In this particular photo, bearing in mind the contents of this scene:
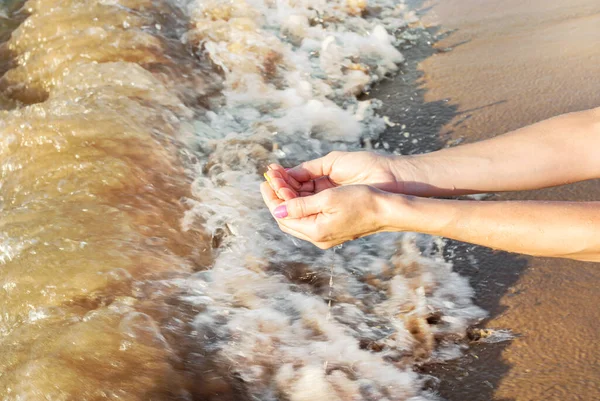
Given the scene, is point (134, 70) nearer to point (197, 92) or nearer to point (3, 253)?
point (197, 92)

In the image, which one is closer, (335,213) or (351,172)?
(335,213)

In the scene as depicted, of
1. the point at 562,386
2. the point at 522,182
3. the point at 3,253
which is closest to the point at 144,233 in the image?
the point at 3,253

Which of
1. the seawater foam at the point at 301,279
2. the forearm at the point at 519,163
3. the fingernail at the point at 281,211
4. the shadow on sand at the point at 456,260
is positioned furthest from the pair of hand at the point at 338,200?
the shadow on sand at the point at 456,260

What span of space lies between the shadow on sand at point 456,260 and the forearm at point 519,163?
0.38 m

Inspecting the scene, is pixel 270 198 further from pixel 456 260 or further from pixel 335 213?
pixel 456 260

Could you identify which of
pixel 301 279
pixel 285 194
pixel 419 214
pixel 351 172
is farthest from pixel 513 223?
pixel 301 279

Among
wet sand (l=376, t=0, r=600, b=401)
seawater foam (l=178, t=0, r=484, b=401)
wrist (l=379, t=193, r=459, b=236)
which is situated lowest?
seawater foam (l=178, t=0, r=484, b=401)

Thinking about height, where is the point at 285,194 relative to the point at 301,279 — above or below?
above

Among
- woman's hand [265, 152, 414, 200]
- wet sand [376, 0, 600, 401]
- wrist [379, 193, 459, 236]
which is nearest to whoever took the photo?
wrist [379, 193, 459, 236]

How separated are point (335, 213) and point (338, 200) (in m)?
0.05

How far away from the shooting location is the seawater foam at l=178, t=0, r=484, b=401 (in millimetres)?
2277

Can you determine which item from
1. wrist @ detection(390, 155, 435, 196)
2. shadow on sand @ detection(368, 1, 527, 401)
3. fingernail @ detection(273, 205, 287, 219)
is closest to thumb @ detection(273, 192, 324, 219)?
fingernail @ detection(273, 205, 287, 219)

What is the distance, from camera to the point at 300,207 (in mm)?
2113

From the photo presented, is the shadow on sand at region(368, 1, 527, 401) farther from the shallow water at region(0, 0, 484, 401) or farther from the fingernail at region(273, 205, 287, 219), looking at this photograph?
the fingernail at region(273, 205, 287, 219)
